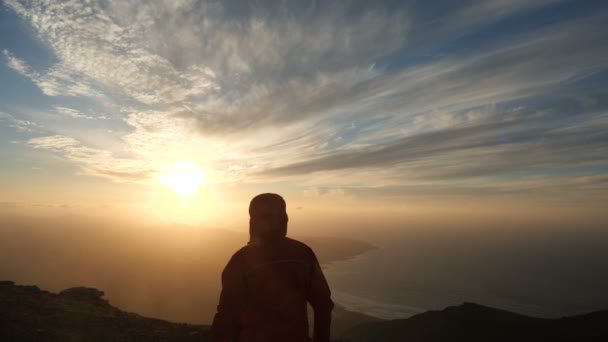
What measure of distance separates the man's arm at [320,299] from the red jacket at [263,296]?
13cm

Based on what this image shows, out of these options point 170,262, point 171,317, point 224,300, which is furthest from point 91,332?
point 170,262

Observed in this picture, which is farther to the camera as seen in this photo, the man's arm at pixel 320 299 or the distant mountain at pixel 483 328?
the distant mountain at pixel 483 328

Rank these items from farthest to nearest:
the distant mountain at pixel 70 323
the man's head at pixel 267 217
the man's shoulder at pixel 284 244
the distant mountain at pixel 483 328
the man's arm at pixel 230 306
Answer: the distant mountain at pixel 483 328 < the distant mountain at pixel 70 323 < the man's head at pixel 267 217 < the man's shoulder at pixel 284 244 < the man's arm at pixel 230 306

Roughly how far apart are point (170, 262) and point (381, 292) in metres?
142

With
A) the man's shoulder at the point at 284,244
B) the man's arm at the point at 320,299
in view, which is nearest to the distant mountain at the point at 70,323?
the man's arm at the point at 320,299

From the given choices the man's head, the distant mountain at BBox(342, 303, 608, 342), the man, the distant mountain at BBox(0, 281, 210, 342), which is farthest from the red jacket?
the distant mountain at BBox(342, 303, 608, 342)

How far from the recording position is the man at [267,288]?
119 inches

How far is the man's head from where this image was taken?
10.7ft

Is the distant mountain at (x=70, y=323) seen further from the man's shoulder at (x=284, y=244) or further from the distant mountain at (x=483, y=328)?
the distant mountain at (x=483, y=328)

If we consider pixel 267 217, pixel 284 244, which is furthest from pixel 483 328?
pixel 267 217

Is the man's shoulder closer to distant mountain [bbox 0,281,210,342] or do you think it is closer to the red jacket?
the red jacket

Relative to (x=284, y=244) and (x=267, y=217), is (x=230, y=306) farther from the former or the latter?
(x=267, y=217)

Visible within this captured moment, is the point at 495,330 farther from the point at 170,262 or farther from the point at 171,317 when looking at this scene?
the point at 170,262

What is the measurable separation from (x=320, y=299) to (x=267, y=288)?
2.28 ft
